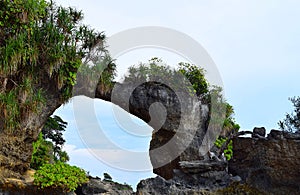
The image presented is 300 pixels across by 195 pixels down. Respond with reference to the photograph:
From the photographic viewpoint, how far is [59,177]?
908cm

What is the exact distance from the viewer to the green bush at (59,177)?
8.95m

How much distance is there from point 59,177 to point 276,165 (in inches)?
240

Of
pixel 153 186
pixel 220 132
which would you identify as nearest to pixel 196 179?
pixel 153 186

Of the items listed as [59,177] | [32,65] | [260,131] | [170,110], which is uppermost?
[32,65]

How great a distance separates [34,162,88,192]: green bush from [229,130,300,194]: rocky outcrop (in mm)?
5308

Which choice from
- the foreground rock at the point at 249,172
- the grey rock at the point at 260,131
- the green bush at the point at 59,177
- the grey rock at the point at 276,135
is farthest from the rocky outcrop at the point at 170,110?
the grey rock at the point at 276,135

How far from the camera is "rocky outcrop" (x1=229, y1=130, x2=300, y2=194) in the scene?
5.39m

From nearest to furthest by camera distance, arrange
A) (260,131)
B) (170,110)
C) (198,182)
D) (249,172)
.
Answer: (249,172), (198,182), (260,131), (170,110)

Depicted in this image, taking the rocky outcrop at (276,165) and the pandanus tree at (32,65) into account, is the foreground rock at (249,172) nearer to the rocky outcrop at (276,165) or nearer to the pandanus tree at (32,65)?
the rocky outcrop at (276,165)

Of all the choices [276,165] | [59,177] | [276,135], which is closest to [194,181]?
[276,165]

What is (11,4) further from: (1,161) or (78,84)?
(1,161)

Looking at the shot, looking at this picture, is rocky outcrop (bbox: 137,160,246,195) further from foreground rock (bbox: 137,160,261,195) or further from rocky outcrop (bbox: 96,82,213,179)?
rocky outcrop (bbox: 96,82,213,179)

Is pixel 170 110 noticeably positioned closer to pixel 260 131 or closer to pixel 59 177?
pixel 59 177

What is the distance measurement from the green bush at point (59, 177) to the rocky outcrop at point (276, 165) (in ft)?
17.4
